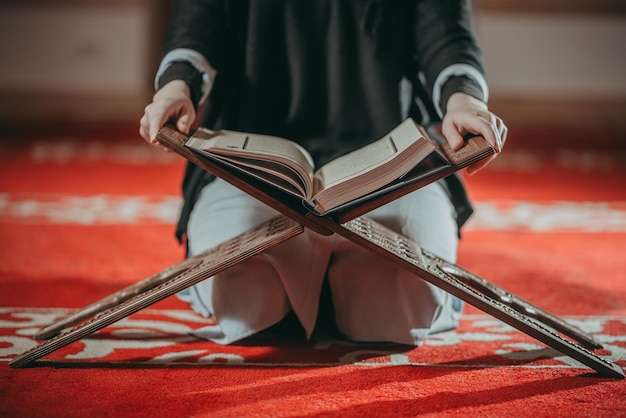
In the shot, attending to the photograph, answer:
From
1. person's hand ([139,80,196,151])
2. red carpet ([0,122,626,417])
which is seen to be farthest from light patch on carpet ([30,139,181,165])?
person's hand ([139,80,196,151])

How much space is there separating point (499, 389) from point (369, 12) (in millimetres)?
725

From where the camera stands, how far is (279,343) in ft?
3.84

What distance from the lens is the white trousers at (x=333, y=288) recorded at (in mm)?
1148

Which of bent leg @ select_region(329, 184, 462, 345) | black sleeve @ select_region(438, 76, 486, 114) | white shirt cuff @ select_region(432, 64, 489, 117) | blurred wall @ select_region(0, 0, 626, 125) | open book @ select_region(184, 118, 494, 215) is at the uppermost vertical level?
blurred wall @ select_region(0, 0, 626, 125)

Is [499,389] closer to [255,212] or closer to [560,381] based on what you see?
[560,381]

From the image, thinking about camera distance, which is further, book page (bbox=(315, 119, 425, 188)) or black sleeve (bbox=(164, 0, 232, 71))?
black sleeve (bbox=(164, 0, 232, 71))

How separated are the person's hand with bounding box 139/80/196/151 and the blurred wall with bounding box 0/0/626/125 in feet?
12.4

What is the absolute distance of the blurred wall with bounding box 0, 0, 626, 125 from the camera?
15.6 ft

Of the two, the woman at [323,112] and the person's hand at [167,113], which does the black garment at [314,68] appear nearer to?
the woman at [323,112]

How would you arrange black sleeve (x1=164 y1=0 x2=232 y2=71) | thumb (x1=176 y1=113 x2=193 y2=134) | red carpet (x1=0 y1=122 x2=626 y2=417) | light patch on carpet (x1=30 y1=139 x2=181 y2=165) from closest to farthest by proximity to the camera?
1. red carpet (x1=0 y1=122 x2=626 y2=417)
2. thumb (x1=176 y1=113 x2=193 y2=134)
3. black sleeve (x1=164 y1=0 x2=232 y2=71)
4. light patch on carpet (x1=30 y1=139 x2=181 y2=165)

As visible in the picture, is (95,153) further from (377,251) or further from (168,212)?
(377,251)

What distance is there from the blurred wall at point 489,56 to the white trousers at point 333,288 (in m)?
3.81

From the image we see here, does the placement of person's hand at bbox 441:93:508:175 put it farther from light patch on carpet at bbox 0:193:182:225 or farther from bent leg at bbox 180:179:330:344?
light patch on carpet at bbox 0:193:182:225

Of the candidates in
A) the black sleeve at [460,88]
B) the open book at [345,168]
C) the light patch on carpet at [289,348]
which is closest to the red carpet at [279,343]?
the light patch on carpet at [289,348]
